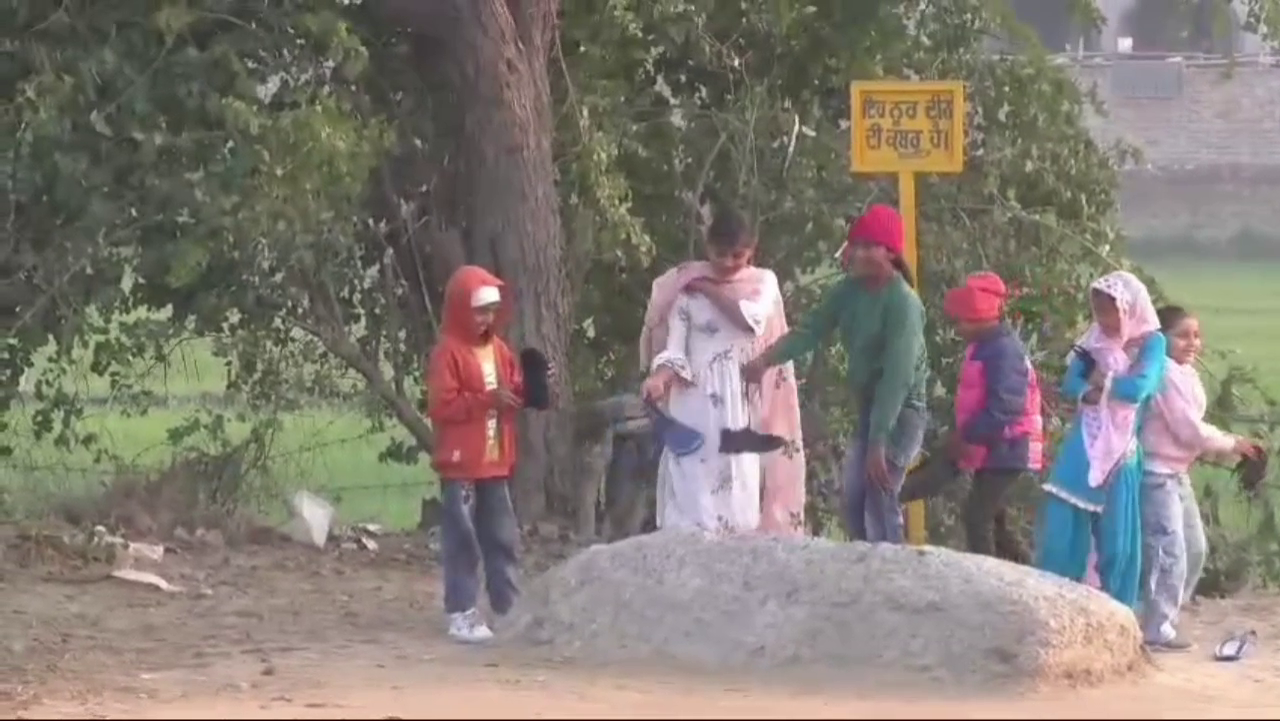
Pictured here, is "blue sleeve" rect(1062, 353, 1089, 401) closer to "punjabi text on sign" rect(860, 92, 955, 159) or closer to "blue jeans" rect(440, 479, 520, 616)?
"punjabi text on sign" rect(860, 92, 955, 159)

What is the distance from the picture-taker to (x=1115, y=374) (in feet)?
30.2

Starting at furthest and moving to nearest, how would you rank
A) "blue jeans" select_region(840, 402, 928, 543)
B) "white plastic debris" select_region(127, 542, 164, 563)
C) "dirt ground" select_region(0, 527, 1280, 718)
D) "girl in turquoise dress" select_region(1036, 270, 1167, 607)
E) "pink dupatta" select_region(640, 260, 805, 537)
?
"white plastic debris" select_region(127, 542, 164, 563) → "pink dupatta" select_region(640, 260, 805, 537) → "blue jeans" select_region(840, 402, 928, 543) → "girl in turquoise dress" select_region(1036, 270, 1167, 607) → "dirt ground" select_region(0, 527, 1280, 718)

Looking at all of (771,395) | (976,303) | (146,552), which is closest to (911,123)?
(976,303)

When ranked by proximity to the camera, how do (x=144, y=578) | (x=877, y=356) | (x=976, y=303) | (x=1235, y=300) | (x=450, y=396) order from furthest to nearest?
(x=1235, y=300) < (x=144, y=578) < (x=976, y=303) < (x=877, y=356) < (x=450, y=396)

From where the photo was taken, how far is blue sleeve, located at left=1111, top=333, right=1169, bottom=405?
912 centimetres

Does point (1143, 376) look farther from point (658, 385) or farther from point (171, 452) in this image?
point (171, 452)

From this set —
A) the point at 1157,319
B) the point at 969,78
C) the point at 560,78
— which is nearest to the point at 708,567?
the point at 1157,319

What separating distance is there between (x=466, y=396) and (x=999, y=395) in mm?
2220

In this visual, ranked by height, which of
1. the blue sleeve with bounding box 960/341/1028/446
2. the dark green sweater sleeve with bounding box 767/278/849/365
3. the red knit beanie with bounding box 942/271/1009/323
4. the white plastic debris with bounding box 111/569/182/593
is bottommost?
the white plastic debris with bounding box 111/569/182/593

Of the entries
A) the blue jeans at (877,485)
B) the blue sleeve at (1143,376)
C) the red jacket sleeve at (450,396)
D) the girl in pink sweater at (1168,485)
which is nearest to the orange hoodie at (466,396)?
the red jacket sleeve at (450,396)

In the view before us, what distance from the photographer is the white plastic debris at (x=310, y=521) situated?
477 inches

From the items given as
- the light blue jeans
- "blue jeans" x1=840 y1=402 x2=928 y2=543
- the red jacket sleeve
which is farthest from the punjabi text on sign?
the red jacket sleeve

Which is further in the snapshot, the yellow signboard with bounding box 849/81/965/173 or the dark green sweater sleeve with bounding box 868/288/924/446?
the yellow signboard with bounding box 849/81/965/173

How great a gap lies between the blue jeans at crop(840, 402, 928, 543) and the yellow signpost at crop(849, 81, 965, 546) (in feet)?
2.88
